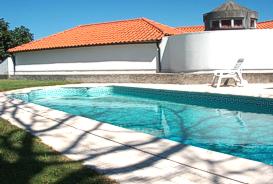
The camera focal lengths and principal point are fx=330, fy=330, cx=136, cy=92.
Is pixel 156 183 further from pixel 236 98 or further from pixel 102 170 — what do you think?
pixel 236 98

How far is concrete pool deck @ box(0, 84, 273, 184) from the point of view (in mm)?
4055

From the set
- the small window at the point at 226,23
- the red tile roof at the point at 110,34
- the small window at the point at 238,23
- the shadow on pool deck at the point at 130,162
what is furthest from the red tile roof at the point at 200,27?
the shadow on pool deck at the point at 130,162

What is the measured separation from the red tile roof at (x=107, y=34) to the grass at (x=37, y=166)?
52.9 ft

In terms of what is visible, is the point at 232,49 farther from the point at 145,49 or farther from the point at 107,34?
the point at 107,34

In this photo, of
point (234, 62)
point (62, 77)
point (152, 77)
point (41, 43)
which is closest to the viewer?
point (234, 62)

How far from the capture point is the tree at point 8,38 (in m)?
35.3

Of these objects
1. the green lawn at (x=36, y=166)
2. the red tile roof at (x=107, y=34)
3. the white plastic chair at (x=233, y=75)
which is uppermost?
the red tile roof at (x=107, y=34)

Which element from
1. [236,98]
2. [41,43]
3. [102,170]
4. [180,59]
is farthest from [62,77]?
[102,170]

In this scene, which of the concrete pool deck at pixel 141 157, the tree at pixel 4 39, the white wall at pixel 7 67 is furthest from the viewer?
the tree at pixel 4 39

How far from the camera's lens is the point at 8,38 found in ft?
118

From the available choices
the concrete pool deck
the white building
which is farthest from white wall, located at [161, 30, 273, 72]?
the concrete pool deck

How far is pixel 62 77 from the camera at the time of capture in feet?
76.0

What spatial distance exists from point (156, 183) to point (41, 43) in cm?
2579

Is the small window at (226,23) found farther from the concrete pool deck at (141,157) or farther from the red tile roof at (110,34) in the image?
the concrete pool deck at (141,157)
